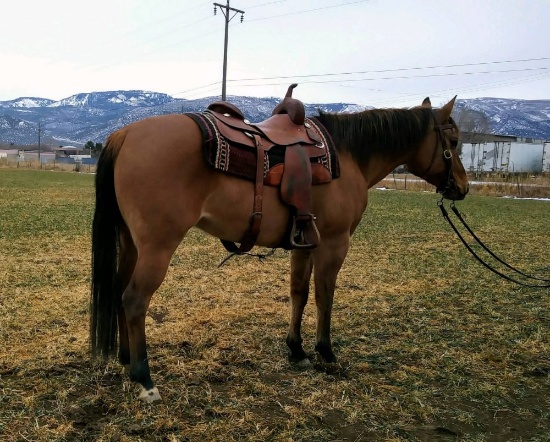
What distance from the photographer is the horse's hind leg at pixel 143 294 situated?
9.23 ft

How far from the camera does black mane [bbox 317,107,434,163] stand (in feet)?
12.1

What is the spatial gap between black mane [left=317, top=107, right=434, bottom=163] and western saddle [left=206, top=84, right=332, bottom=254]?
1.14 ft

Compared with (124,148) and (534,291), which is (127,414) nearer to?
(124,148)

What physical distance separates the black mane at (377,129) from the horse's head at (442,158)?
0.08m

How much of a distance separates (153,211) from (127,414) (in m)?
1.28

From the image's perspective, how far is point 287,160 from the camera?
3.18 meters

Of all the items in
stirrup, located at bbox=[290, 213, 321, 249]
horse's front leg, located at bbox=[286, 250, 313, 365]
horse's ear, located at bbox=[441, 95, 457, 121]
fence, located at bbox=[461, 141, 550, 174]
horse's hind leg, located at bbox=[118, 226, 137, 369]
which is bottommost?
horse's front leg, located at bbox=[286, 250, 313, 365]

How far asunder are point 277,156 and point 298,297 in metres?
1.32

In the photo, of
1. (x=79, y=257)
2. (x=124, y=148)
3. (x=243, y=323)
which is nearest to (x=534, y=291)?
(x=243, y=323)

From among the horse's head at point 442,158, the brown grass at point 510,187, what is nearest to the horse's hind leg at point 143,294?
the horse's head at point 442,158

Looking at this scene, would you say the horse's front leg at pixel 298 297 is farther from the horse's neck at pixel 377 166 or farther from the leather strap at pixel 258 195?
the horse's neck at pixel 377 166

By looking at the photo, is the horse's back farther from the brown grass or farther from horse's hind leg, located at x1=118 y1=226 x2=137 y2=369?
the brown grass

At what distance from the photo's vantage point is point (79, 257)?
745 cm

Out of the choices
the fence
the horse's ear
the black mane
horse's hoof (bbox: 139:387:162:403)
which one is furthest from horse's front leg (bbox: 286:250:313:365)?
the fence
